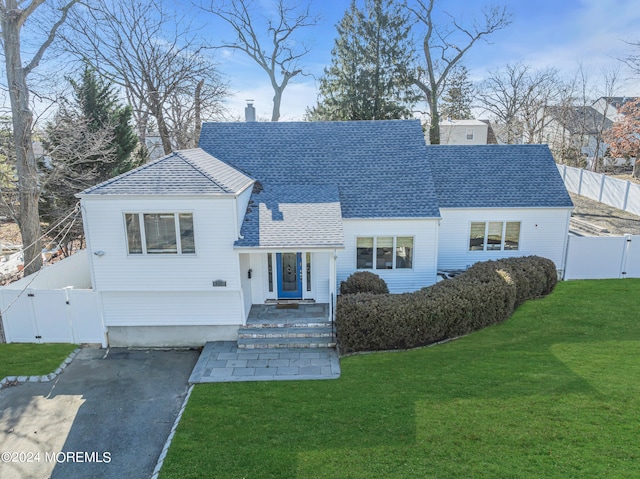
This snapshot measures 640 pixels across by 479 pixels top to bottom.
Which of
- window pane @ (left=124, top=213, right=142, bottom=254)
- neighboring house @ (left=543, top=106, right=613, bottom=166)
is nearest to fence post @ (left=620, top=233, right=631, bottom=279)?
window pane @ (left=124, top=213, right=142, bottom=254)

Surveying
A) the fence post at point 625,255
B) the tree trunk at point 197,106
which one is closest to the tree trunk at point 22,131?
the tree trunk at point 197,106

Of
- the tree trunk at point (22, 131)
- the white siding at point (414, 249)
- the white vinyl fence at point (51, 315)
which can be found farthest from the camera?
the white siding at point (414, 249)

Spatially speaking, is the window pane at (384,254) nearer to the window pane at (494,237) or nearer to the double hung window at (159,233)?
the window pane at (494,237)

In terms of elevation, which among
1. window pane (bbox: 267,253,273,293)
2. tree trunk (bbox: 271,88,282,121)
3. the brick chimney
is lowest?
window pane (bbox: 267,253,273,293)

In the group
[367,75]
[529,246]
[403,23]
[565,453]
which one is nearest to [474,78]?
[403,23]

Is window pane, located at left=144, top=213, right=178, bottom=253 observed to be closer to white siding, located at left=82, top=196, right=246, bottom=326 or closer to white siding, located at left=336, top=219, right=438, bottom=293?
white siding, located at left=82, top=196, right=246, bottom=326

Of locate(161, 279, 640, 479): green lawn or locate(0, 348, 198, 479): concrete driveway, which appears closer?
locate(161, 279, 640, 479): green lawn
